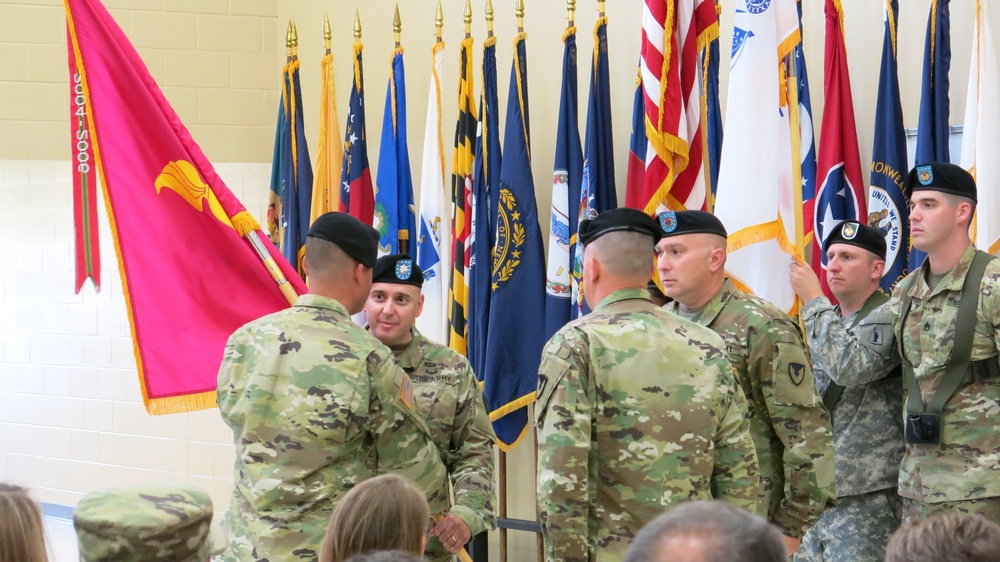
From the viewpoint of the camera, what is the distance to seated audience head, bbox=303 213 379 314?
2.79 metres

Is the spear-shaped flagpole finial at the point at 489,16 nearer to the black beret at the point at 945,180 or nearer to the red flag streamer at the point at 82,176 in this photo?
the red flag streamer at the point at 82,176

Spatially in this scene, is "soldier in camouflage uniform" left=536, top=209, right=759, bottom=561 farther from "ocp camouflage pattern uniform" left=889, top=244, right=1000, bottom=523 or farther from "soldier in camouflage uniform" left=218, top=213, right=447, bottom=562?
"ocp camouflage pattern uniform" left=889, top=244, right=1000, bottom=523

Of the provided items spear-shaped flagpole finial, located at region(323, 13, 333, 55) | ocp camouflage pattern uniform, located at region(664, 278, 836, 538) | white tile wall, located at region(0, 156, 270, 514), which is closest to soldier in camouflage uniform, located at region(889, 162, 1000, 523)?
ocp camouflage pattern uniform, located at region(664, 278, 836, 538)

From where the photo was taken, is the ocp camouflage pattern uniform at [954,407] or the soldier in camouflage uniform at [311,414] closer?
the soldier in camouflage uniform at [311,414]

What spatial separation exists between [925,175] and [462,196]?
237 centimetres

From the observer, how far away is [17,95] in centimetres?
617

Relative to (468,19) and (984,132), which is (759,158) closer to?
(984,132)

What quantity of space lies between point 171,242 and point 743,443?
1.89m

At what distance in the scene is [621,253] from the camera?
2656 millimetres

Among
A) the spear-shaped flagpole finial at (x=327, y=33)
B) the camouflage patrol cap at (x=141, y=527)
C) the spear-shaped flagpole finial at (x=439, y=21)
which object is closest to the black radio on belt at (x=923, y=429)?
the camouflage patrol cap at (x=141, y=527)

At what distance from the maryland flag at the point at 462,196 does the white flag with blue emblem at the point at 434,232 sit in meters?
0.06

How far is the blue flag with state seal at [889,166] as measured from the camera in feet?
13.6

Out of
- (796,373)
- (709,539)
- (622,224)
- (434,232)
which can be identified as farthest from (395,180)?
(709,539)

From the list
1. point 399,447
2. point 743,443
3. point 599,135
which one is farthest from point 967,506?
point 599,135
